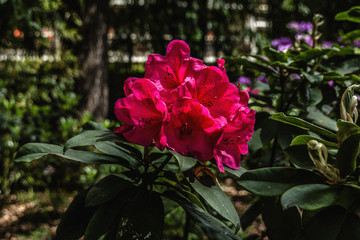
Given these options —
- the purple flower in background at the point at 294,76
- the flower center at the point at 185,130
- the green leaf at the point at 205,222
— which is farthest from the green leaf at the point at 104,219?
the purple flower in background at the point at 294,76

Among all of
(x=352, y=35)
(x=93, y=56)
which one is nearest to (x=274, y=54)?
(x=352, y=35)

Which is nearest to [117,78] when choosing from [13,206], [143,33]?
[143,33]

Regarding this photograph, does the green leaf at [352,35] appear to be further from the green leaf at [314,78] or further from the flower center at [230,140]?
the flower center at [230,140]

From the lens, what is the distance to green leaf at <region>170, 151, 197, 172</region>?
0.75 metres

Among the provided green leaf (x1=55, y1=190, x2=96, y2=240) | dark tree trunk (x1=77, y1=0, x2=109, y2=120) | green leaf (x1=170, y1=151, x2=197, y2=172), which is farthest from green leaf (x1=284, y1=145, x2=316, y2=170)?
dark tree trunk (x1=77, y1=0, x2=109, y2=120)

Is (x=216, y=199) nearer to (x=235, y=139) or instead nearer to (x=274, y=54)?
(x=235, y=139)

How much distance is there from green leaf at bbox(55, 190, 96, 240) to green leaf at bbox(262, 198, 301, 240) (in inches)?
19.9

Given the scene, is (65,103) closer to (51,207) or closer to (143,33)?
(51,207)

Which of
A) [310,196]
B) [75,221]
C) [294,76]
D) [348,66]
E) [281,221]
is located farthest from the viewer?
[294,76]

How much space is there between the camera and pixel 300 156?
864 millimetres

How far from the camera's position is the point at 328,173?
2.61ft

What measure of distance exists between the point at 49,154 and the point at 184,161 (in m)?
0.35

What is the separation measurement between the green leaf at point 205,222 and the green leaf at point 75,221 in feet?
0.71

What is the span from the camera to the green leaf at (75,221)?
92 centimetres
